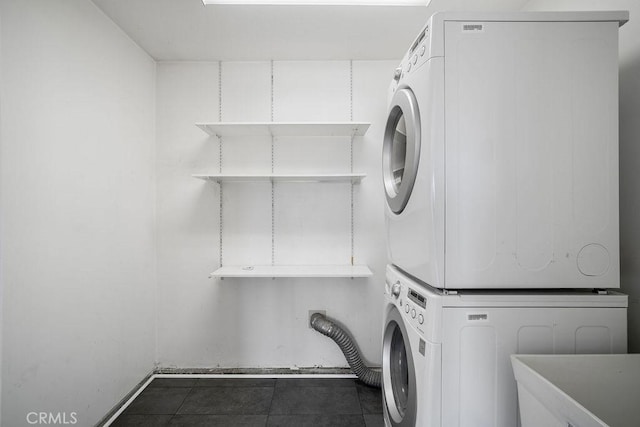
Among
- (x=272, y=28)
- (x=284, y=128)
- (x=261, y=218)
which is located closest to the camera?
(x=272, y=28)

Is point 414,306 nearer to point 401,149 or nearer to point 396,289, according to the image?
point 396,289

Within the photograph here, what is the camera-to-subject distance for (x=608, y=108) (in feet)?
2.93

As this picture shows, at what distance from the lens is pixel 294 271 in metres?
1.87

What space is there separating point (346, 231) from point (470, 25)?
1429mm

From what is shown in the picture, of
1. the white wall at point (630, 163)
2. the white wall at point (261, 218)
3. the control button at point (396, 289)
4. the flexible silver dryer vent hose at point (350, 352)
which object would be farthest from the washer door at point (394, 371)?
the white wall at point (630, 163)

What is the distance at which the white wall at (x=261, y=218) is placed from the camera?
204 cm

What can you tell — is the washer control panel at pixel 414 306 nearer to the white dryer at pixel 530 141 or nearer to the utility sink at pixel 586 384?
the white dryer at pixel 530 141

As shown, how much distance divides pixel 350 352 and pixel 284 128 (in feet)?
5.44

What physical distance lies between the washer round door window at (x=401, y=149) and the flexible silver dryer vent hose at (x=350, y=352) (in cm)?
112

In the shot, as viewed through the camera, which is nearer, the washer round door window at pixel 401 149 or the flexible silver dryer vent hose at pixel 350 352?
the washer round door window at pixel 401 149

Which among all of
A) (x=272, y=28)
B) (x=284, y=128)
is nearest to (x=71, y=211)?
(x=284, y=128)

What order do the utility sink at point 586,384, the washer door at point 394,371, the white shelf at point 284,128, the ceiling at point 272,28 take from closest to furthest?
the utility sink at point 586,384
the washer door at point 394,371
the ceiling at point 272,28
the white shelf at point 284,128

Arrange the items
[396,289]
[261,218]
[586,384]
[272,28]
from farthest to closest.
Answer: [261,218], [272,28], [396,289], [586,384]

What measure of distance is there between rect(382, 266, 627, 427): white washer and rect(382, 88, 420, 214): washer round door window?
0.42 m
